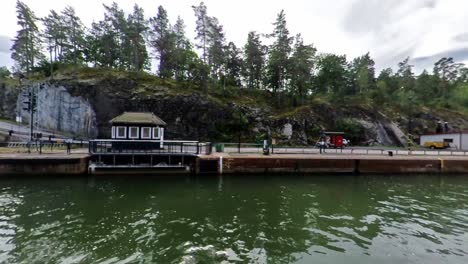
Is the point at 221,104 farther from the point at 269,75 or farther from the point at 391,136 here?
the point at 391,136

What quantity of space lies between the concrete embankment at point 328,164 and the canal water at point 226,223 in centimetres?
371

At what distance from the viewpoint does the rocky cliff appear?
1534 inches


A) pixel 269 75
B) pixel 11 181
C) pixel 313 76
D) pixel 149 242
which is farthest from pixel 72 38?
pixel 149 242

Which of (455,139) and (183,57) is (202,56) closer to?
Answer: (183,57)

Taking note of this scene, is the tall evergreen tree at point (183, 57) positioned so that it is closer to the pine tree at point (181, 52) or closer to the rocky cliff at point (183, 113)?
the pine tree at point (181, 52)

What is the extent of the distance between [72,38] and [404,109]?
254 ft

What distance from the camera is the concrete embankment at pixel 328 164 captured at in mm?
20312

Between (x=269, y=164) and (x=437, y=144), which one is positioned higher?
(x=437, y=144)

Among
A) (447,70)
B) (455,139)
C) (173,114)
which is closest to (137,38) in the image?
(173,114)

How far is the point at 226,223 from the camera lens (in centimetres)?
952

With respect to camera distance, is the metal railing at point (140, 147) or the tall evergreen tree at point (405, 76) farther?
the tall evergreen tree at point (405, 76)

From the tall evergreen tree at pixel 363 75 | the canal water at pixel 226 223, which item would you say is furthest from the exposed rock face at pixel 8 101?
the tall evergreen tree at pixel 363 75

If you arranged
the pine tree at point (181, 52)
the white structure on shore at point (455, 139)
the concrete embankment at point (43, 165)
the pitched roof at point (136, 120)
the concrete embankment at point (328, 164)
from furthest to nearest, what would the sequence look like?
1. the pine tree at point (181, 52)
2. the white structure on shore at point (455, 139)
3. the pitched roof at point (136, 120)
4. the concrete embankment at point (328, 164)
5. the concrete embankment at point (43, 165)

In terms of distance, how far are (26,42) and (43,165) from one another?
54.9m
